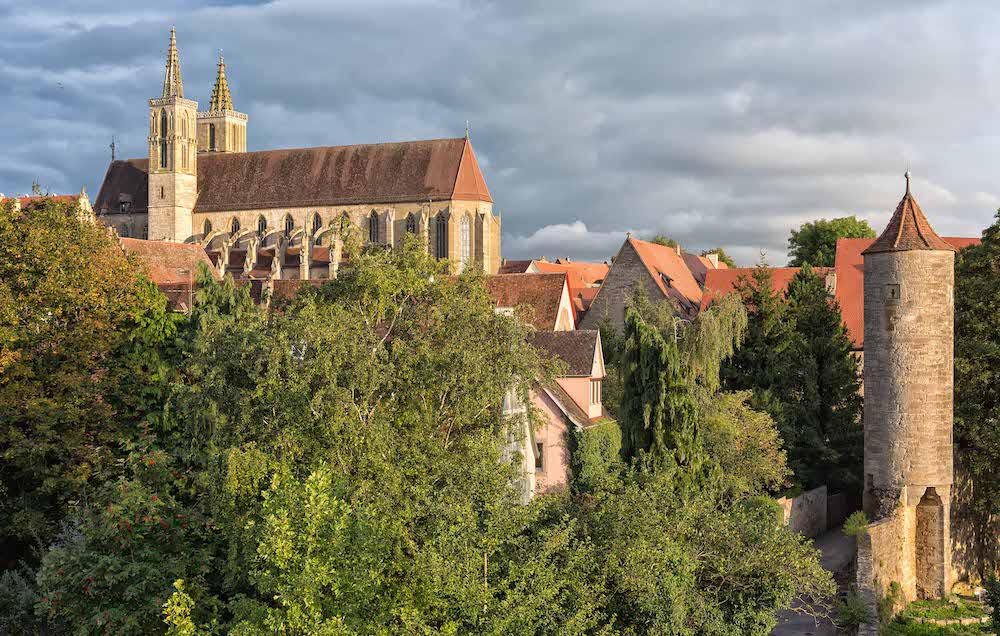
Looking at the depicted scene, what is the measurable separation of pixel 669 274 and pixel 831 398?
21233 mm

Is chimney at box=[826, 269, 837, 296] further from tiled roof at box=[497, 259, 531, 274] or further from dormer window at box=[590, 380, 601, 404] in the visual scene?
tiled roof at box=[497, 259, 531, 274]

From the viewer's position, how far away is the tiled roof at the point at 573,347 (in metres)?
34.4

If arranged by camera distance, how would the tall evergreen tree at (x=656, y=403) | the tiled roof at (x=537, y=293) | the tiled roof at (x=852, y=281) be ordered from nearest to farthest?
the tall evergreen tree at (x=656, y=403) < the tiled roof at (x=537, y=293) < the tiled roof at (x=852, y=281)

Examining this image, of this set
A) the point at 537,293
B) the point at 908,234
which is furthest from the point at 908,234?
the point at 537,293

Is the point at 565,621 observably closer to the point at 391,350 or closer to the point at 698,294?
the point at 391,350

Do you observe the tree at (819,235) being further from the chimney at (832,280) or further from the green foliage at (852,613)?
the green foliage at (852,613)

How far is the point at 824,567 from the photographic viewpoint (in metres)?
32.8

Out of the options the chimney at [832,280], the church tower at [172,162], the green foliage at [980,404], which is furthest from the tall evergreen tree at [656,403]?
the church tower at [172,162]

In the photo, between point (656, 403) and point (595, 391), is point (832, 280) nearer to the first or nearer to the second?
point (595, 391)

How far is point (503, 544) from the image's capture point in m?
16.0

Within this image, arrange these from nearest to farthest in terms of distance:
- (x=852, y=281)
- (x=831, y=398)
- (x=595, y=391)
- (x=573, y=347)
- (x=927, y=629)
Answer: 1. (x=927, y=629)
2. (x=573, y=347)
3. (x=595, y=391)
4. (x=831, y=398)
5. (x=852, y=281)

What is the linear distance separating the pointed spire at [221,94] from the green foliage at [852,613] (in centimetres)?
10141

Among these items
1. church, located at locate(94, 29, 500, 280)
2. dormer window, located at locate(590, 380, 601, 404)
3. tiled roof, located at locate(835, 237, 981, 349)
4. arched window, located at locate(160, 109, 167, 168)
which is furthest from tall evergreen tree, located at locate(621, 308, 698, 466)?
arched window, located at locate(160, 109, 167, 168)

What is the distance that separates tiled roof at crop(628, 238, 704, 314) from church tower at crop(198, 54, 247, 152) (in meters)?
65.2
